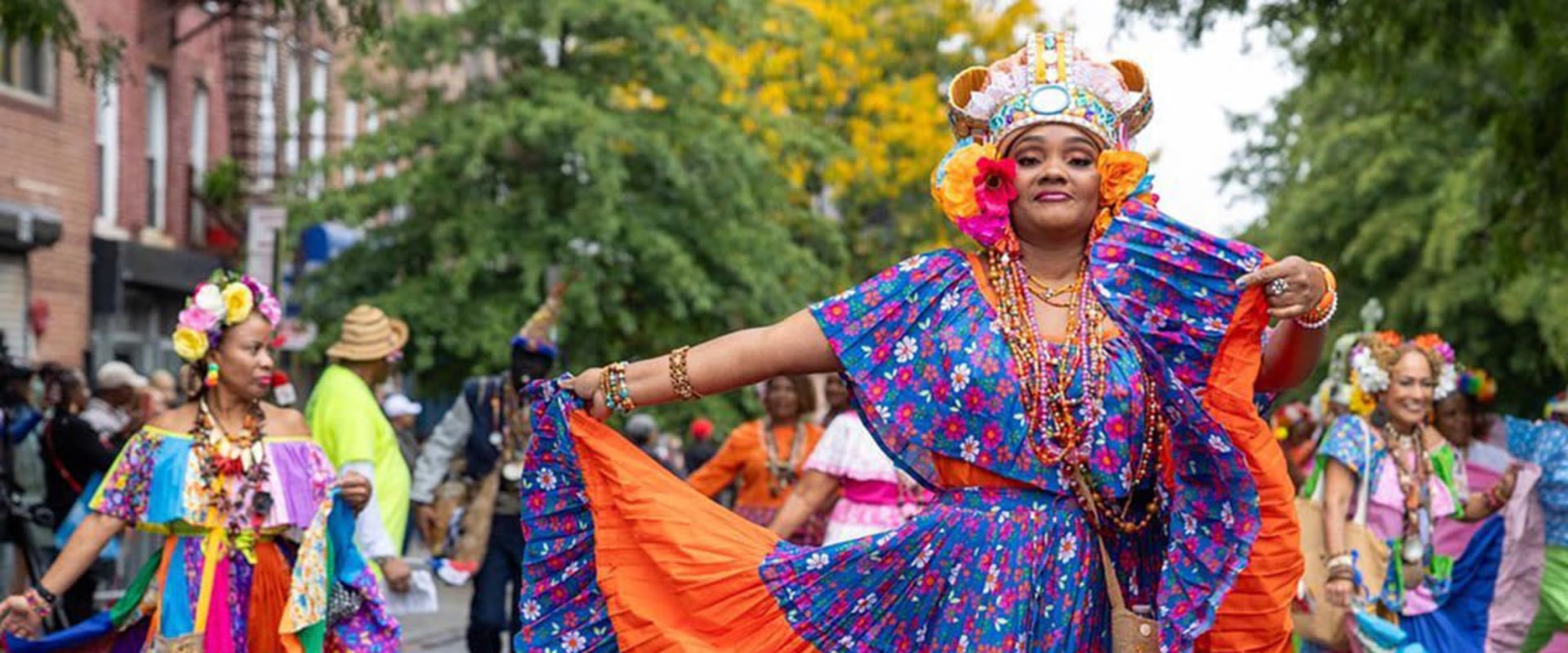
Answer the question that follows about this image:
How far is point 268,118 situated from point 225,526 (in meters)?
23.9

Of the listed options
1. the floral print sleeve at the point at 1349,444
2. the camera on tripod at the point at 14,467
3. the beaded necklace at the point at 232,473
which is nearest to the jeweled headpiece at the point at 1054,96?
the beaded necklace at the point at 232,473

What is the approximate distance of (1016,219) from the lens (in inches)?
221

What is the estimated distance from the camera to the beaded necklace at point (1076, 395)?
17.7 feet

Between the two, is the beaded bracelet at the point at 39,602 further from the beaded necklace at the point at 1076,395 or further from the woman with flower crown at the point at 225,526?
the beaded necklace at the point at 1076,395

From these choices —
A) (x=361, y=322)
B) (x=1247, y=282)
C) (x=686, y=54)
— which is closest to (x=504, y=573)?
(x=361, y=322)

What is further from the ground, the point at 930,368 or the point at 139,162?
the point at 139,162

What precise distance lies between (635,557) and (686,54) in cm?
1882

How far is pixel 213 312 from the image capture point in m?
8.39

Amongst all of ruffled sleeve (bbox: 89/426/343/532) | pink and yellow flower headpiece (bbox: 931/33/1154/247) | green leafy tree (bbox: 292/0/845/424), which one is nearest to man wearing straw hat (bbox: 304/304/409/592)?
ruffled sleeve (bbox: 89/426/343/532)

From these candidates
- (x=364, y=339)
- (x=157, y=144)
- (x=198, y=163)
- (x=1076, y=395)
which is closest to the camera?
(x=1076, y=395)

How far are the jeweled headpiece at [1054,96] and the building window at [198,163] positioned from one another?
24.5 m

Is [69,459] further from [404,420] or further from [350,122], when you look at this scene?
[350,122]

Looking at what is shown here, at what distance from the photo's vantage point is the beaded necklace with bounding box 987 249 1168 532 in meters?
5.41

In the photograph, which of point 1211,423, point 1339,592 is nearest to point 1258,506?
point 1211,423
